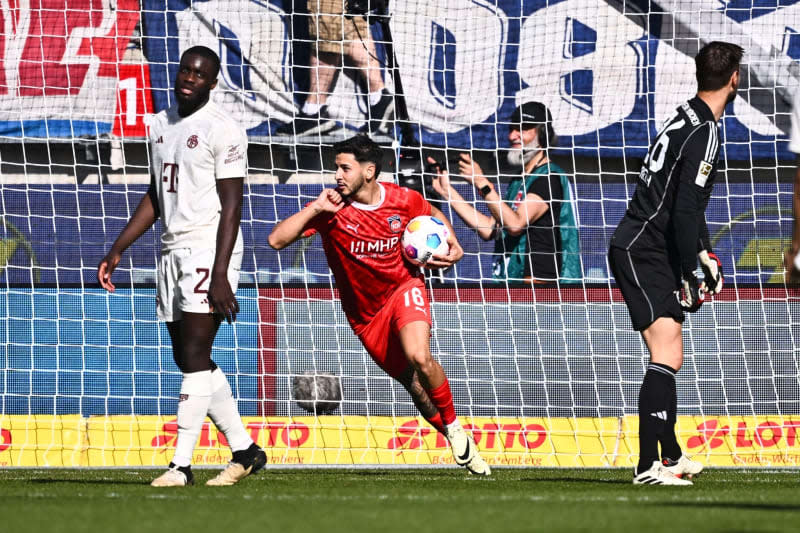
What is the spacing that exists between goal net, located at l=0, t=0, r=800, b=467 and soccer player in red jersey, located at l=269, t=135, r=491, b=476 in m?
1.79

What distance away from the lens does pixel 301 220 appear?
6.28 m

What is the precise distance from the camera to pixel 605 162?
41.2 feet

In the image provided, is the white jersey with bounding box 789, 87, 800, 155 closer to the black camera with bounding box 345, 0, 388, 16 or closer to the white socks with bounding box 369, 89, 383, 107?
the black camera with bounding box 345, 0, 388, 16

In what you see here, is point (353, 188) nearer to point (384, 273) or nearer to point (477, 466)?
point (384, 273)

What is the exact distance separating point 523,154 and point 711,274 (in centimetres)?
440

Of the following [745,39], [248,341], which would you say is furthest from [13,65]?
[745,39]

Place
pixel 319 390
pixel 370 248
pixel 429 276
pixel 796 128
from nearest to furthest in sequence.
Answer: pixel 796 128 < pixel 370 248 < pixel 319 390 < pixel 429 276

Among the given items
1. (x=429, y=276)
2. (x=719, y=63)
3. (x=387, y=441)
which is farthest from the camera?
(x=429, y=276)

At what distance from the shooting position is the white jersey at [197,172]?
557cm

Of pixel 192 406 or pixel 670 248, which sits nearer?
pixel 192 406

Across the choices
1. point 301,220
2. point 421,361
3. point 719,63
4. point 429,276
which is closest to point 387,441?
point 429,276

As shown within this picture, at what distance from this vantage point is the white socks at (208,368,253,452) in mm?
5742

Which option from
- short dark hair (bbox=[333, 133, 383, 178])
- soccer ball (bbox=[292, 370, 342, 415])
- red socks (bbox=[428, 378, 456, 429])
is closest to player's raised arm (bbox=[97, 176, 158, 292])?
short dark hair (bbox=[333, 133, 383, 178])

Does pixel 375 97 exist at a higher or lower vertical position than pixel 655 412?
higher
